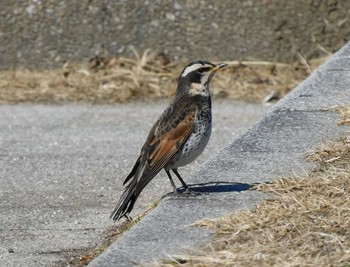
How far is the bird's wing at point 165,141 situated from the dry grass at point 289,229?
639mm

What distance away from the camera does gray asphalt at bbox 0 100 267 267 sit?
23.0 ft

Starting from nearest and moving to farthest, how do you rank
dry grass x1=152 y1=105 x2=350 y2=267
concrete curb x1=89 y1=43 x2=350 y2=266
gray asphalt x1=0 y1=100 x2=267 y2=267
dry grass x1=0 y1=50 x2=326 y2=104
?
1. dry grass x1=152 y1=105 x2=350 y2=267
2. concrete curb x1=89 y1=43 x2=350 y2=266
3. gray asphalt x1=0 y1=100 x2=267 y2=267
4. dry grass x1=0 y1=50 x2=326 y2=104

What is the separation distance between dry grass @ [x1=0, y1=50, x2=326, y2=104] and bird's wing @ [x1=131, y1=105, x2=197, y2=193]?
14.6ft

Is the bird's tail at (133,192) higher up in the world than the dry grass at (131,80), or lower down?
higher up

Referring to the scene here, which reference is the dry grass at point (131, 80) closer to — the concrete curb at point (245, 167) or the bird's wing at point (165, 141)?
the concrete curb at point (245, 167)

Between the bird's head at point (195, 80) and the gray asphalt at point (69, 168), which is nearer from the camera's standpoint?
the gray asphalt at point (69, 168)

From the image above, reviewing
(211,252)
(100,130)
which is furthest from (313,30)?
(211,252)

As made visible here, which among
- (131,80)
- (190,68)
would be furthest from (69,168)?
(131,80)

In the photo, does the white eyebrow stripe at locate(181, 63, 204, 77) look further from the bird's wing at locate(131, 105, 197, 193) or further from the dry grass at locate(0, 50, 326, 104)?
the dry grass at locate(0, 50, 326, 104)

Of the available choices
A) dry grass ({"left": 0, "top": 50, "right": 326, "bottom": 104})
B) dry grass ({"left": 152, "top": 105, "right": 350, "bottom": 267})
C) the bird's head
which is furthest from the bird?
dry grass ({"left": 0, "top": 50, "right": 326, "bottom": 104})

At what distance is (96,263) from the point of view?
17.1 feet

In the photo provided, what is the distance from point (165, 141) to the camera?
21.9ft

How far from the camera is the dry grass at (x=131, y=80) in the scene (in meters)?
11.2

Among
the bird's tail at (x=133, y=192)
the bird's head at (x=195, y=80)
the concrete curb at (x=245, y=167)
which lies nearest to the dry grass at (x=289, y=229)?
the concrete curb at (x=245, y=167)
